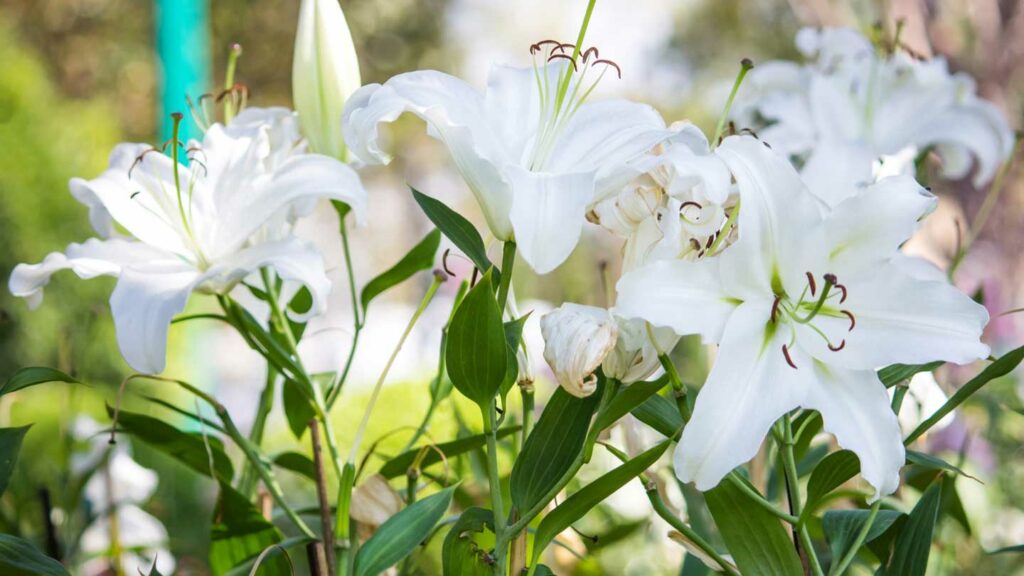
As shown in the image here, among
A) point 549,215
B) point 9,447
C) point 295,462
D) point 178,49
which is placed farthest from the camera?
point 178,49

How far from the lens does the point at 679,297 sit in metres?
0.35

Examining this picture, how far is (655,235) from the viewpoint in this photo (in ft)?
1.24

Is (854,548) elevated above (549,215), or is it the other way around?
(549,215)

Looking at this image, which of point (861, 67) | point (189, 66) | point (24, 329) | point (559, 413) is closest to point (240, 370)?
point (24, 329)

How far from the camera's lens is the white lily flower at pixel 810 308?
0.34 m

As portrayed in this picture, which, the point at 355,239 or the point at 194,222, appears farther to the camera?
the point at 355,239

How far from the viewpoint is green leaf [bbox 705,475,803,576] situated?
0.38 metres

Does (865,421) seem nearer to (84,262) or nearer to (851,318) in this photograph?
(851,318)

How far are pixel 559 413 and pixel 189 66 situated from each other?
1119 millimetres

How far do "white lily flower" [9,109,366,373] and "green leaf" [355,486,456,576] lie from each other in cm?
9

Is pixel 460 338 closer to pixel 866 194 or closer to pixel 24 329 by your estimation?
pixel 866 194

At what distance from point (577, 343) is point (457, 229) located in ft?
A: 0.25

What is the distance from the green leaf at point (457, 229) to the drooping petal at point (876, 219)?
0.13 m

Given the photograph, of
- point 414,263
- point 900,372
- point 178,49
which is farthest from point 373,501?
point 178,49
